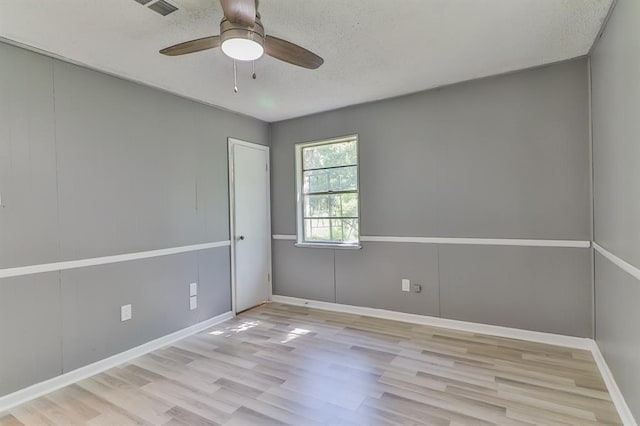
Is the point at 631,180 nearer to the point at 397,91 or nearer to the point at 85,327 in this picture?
the point at 397,91

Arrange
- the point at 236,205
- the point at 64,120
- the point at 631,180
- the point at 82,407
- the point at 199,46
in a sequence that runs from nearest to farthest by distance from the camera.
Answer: the point at 631,180 < the point at 199,46 < the point at 82,407 < the point at 64,120 < the point at 236,205

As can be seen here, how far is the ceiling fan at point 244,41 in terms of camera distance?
1.58 m

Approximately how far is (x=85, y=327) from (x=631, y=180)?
378 cm

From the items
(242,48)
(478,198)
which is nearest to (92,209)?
(242,48)

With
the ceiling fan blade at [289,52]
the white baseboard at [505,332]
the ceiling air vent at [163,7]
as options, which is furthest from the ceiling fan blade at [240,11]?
the white baseboard at [505,332]

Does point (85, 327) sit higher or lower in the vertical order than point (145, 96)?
lower

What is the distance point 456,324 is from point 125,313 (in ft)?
10.3

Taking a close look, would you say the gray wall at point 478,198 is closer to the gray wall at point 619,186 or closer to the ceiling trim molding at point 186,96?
the ceiling trim molding at point 186,96

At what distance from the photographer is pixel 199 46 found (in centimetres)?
192

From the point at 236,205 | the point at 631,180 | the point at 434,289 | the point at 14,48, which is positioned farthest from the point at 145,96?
the point at 631,180

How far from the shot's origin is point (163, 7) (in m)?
1.97

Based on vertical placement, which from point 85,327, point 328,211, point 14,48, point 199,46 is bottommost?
point 85,327

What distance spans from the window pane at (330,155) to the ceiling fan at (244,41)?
2.04 meters

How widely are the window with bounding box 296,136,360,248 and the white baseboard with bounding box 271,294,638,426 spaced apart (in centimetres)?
78
